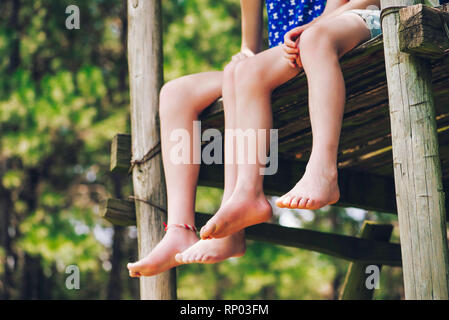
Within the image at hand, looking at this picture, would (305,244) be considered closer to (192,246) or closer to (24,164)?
(192,246)

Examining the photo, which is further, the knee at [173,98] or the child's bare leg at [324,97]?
the knee at [173,98]

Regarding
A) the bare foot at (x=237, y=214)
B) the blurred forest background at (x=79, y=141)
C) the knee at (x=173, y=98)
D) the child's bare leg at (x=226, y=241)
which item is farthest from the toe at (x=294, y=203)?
the blurred forest background at (x=79, y=141)

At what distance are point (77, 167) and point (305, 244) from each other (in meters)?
5.62

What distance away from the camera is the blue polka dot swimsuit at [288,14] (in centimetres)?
265

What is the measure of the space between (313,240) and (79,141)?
16.7 ft

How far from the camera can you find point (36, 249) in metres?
7.00

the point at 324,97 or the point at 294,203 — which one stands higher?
the point at 324,97

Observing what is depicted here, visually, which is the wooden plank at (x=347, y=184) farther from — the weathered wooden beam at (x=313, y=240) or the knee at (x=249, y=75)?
the knee at (x=249, y=75)

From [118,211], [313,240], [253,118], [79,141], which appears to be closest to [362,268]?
[313,240]

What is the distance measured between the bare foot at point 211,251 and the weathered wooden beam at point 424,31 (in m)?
0.90

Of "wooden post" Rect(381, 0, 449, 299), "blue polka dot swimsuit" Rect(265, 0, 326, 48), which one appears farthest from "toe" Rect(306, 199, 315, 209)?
"blue polka dot swimsuit" Rect(265, 0, 326, 48)

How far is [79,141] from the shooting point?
26.2 ft

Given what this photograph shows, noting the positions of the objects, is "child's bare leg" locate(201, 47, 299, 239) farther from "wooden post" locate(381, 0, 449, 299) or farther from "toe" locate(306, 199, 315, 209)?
"wooden post" locate(381, 0, 449, 299)

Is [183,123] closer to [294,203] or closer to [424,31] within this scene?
[294,203]
